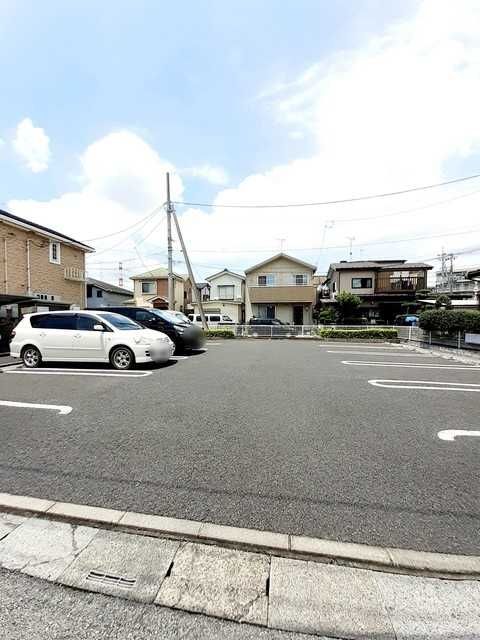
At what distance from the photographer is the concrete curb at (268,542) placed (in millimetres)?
1996

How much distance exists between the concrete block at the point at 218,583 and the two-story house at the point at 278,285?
26.6m

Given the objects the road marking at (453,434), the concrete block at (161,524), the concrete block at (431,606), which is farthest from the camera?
the road marking at (453,434)

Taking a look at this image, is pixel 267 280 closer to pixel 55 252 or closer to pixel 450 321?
pixel 55 252

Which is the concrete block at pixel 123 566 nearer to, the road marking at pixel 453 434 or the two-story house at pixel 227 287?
the road marking at pixel 453 434

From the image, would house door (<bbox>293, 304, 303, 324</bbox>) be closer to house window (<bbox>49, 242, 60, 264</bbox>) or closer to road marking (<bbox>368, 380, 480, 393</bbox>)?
house window (<bbox>49, 242, 60, 264</bbox>)

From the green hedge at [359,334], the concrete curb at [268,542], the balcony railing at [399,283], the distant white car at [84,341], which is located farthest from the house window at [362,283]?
the concrete curb at [268,542]

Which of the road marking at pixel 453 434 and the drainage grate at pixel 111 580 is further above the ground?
the road marking at pixel 453 434

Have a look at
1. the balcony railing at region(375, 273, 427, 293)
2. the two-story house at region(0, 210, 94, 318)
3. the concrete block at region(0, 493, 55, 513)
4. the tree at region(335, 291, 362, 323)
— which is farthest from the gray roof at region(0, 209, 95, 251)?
the balcony railing at region(375, 273, 427, 293)

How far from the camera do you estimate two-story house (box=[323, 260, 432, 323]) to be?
29.7 metres

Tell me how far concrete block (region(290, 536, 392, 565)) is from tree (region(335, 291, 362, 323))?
25445 millimetres

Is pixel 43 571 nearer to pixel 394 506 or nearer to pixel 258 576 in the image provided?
pixel 258 576

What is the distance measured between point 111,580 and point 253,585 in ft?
2.66

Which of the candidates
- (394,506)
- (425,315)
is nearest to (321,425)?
(394,506)

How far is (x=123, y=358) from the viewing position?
810cm
